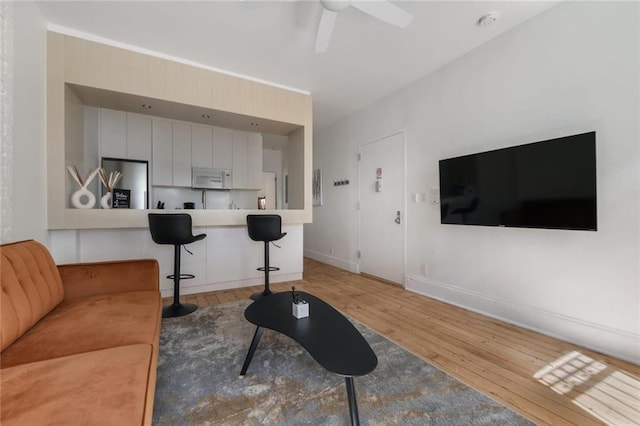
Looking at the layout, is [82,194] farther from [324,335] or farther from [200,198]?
[324,335]

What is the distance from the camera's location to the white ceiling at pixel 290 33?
2.37 metres

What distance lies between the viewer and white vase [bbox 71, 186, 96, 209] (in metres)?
2.74

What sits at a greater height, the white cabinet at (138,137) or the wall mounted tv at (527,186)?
the white cabinet at (138,137)

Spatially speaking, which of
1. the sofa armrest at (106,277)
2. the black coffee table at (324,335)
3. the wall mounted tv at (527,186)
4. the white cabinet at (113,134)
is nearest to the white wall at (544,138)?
the wall mounted tv at (527,186)

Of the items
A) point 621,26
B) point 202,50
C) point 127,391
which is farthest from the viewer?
point 202,50

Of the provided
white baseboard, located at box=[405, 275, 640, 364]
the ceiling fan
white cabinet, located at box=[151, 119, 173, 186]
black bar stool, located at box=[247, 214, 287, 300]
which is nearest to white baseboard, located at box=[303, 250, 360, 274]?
white baseboard, located at box=[405, 275, 640, 364]

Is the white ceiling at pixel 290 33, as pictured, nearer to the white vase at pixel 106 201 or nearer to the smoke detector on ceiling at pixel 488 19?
the smoke detector on ceiling at pixel 488 19

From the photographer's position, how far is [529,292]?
8.11ft

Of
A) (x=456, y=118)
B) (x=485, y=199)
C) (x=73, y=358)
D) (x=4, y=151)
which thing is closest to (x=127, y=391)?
(x=73, y=358)

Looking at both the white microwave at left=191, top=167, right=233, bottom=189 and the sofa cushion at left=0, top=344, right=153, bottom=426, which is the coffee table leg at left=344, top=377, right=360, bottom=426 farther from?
the white microwave at left=191, top=167, right=233, bottom=189

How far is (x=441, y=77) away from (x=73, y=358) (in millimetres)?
4006

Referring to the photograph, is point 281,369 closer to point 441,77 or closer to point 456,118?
point 456,118

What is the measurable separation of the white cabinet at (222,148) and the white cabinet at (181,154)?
0.43 meters

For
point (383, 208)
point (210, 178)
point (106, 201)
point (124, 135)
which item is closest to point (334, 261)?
point (383, 208)
